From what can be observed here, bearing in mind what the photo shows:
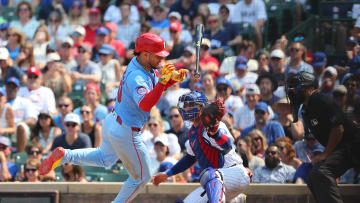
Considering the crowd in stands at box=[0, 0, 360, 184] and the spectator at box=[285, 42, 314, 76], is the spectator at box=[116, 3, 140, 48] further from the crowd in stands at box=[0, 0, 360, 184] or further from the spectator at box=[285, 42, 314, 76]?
the spectator at box=[285, 42, 314, 76]

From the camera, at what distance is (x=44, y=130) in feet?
34.0

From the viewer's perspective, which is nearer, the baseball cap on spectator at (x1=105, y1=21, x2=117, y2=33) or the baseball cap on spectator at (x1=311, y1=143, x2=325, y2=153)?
the baseball cap on spectator at (x1=311, y1=143, x2=325, y2=153)

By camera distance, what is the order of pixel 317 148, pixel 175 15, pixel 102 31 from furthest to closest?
pixel 175 15 → pixel 102 31 → pixel 317 148

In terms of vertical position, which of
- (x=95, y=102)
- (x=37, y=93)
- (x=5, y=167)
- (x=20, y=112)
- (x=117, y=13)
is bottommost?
(x=5, y=167)

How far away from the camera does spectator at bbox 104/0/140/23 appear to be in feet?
43.4

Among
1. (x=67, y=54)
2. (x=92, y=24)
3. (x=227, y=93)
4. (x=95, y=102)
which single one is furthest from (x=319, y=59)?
(x=92, y=24)

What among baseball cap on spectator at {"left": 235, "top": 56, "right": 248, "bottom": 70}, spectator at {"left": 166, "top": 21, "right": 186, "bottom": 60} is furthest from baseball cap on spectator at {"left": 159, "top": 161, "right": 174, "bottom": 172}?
spectator at {"left": 166, "top": 21, "right": 186, "bottom": 60}

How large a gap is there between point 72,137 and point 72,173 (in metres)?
1.01

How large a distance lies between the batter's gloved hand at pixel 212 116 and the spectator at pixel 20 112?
509 cm

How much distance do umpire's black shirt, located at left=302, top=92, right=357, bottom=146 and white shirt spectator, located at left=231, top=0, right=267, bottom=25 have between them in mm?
5700

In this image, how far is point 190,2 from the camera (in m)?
13.0

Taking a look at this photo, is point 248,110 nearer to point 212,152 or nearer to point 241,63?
point 241,63

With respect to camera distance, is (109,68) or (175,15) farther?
(175,15)

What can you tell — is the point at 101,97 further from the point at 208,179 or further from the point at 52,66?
Result: the point at 208,179
